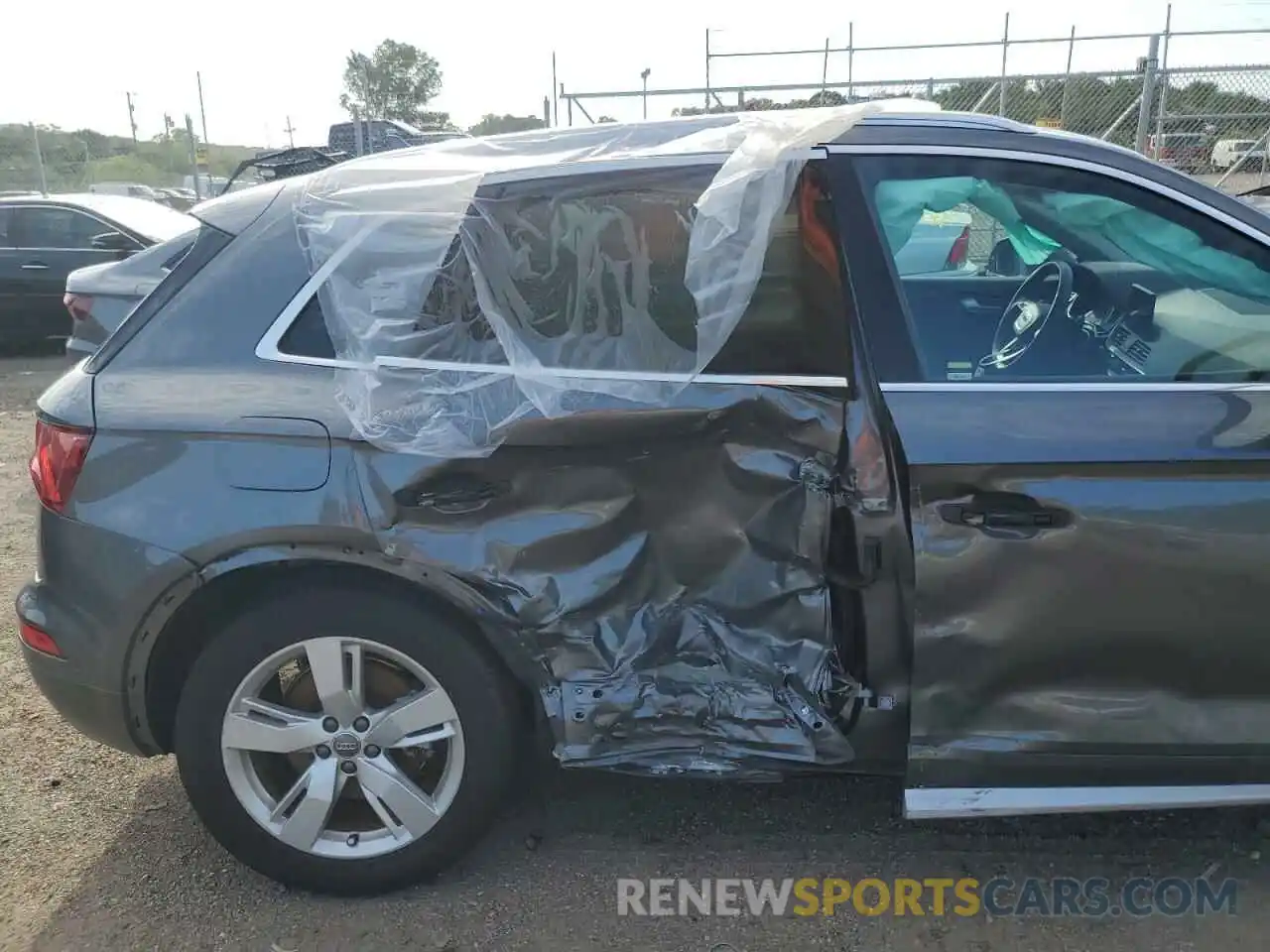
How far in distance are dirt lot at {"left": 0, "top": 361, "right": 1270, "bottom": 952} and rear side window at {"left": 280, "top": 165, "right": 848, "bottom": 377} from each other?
4.24 ft

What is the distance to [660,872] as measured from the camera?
258 cm

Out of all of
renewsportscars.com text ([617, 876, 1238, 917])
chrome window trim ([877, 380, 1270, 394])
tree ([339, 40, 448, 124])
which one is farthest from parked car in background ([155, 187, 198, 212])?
chrome window trim ([877, 380, 1270, 394])

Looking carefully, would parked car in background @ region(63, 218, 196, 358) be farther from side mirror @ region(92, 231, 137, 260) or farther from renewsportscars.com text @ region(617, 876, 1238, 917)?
renewsportscars.com text @ region(617, 876, 1238, 917)

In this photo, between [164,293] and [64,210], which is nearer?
[164,293]

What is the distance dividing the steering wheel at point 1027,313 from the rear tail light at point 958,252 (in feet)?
0.76

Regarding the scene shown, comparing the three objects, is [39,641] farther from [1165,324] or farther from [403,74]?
[403,74]

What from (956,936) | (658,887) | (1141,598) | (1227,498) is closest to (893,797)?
(956,936)

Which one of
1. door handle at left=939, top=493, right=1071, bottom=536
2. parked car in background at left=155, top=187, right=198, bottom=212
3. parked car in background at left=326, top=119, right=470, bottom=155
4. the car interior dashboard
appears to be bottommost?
door handle at left=939, top=493, right=1071, bottom=536

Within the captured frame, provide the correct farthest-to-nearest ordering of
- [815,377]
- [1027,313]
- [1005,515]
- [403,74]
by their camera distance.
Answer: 1. [403,74]
2. [1027,313]
3. [815,377]
4. [1005,515]

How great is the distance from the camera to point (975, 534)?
2184 millimetres

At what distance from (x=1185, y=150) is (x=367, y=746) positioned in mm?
10909

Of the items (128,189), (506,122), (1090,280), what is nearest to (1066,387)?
(1090,280)

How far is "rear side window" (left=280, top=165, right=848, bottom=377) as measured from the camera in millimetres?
2342

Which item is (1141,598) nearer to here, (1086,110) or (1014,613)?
(1014,613)
